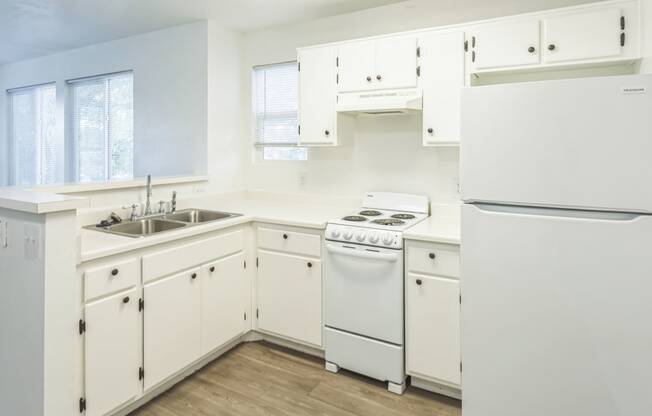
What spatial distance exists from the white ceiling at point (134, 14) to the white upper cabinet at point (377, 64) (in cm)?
46

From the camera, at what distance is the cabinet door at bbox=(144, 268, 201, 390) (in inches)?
87.4

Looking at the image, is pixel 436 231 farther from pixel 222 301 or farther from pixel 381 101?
pixel 222 301

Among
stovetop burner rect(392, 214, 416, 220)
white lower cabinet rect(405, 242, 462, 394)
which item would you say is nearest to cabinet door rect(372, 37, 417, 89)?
stovetop burner rect(392, 214, 416, 220)

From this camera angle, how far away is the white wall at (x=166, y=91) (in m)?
3.50

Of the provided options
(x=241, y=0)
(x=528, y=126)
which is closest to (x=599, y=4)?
(x=528, y=126)

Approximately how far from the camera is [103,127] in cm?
449

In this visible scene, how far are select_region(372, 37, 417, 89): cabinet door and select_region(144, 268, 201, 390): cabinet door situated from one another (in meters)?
1.75

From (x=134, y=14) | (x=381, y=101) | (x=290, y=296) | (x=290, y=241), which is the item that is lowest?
(x=290, y=296)

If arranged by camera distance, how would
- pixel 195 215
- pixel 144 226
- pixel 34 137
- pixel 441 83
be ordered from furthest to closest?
pixel 34 137
pixel 195 215
pixel 144 226
pixel 441 83

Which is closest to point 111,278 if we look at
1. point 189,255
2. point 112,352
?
point 112,352

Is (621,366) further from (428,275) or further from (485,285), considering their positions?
(428,275)

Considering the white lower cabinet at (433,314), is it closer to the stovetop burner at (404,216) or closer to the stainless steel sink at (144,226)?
the stovetop burner at (404,216)

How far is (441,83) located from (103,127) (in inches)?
149

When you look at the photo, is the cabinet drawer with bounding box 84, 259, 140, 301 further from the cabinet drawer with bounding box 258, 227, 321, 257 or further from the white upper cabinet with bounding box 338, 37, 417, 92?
the white upper cabinet with bounding box 338, 37, 417, 92
